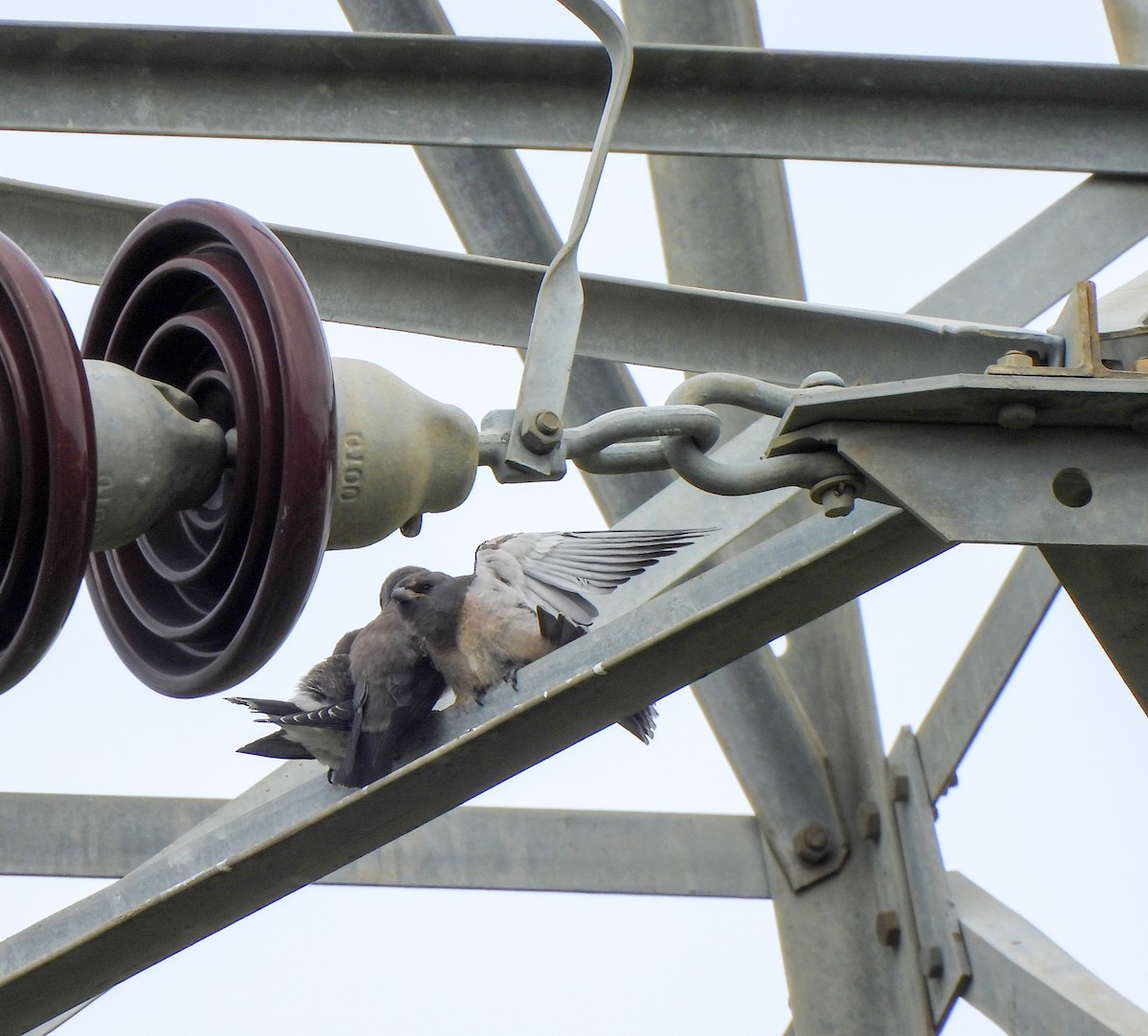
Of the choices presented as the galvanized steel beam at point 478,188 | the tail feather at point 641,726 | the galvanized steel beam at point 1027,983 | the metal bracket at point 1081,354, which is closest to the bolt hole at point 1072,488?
the metal bracket at point 1081,354

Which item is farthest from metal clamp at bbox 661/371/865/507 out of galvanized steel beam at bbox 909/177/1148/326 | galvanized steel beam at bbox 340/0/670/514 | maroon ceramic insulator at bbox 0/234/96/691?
galvanized steel beam at bbox 340/0/670/514

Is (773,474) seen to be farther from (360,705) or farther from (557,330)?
(360,705)

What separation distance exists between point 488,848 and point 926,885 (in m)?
1.15

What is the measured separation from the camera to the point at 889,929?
4.45 metres

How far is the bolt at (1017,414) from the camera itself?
181 centimetres

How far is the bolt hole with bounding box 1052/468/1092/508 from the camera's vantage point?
6.08 ft

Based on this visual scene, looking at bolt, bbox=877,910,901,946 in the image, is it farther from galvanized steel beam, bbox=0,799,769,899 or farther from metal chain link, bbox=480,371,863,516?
metal chain link, bbox=480,371,863,516

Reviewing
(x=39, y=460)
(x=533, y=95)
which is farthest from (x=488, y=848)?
(x=39, y=460)

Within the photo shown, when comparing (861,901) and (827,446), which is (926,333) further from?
(861,901)

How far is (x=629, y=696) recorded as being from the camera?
2.36 meters

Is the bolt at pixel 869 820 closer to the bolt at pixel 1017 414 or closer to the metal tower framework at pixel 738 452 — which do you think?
the metal tower framework at pixel 738 452

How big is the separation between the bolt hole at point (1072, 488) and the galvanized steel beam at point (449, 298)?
3.66 ft

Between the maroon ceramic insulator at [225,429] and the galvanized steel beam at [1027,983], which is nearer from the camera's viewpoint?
the maroon ceramic insulator at [225,429]

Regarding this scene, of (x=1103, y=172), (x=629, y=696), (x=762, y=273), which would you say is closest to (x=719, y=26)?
(x=762, y=273)
